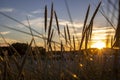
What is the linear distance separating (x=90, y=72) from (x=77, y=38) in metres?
0.63

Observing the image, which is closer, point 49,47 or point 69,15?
point 49,47

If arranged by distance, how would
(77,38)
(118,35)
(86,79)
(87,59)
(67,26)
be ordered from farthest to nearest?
(77,38) → (87,59) → (67,26) → (86,79) → (118,35)

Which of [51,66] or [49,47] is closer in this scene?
[49,47]

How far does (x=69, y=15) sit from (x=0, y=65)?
0.82m

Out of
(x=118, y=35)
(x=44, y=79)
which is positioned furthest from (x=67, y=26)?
(x=118, y=35)

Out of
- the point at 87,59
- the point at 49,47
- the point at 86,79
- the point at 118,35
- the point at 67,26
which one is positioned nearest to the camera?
the point at 118,35

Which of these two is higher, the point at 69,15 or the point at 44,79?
the point at 69,15

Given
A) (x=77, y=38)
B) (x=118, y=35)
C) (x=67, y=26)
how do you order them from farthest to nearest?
(x=77, y=38) → (x=67, y=26) → (x=118, y=35)

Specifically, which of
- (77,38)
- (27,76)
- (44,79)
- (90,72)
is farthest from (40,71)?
(77,38)

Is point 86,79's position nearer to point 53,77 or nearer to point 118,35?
point 53,77

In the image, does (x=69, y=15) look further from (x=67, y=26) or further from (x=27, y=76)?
(x=27, y=76)

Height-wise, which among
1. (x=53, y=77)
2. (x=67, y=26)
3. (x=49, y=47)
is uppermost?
(x=67, y=26)

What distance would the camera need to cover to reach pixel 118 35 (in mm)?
904

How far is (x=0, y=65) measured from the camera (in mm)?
1619
